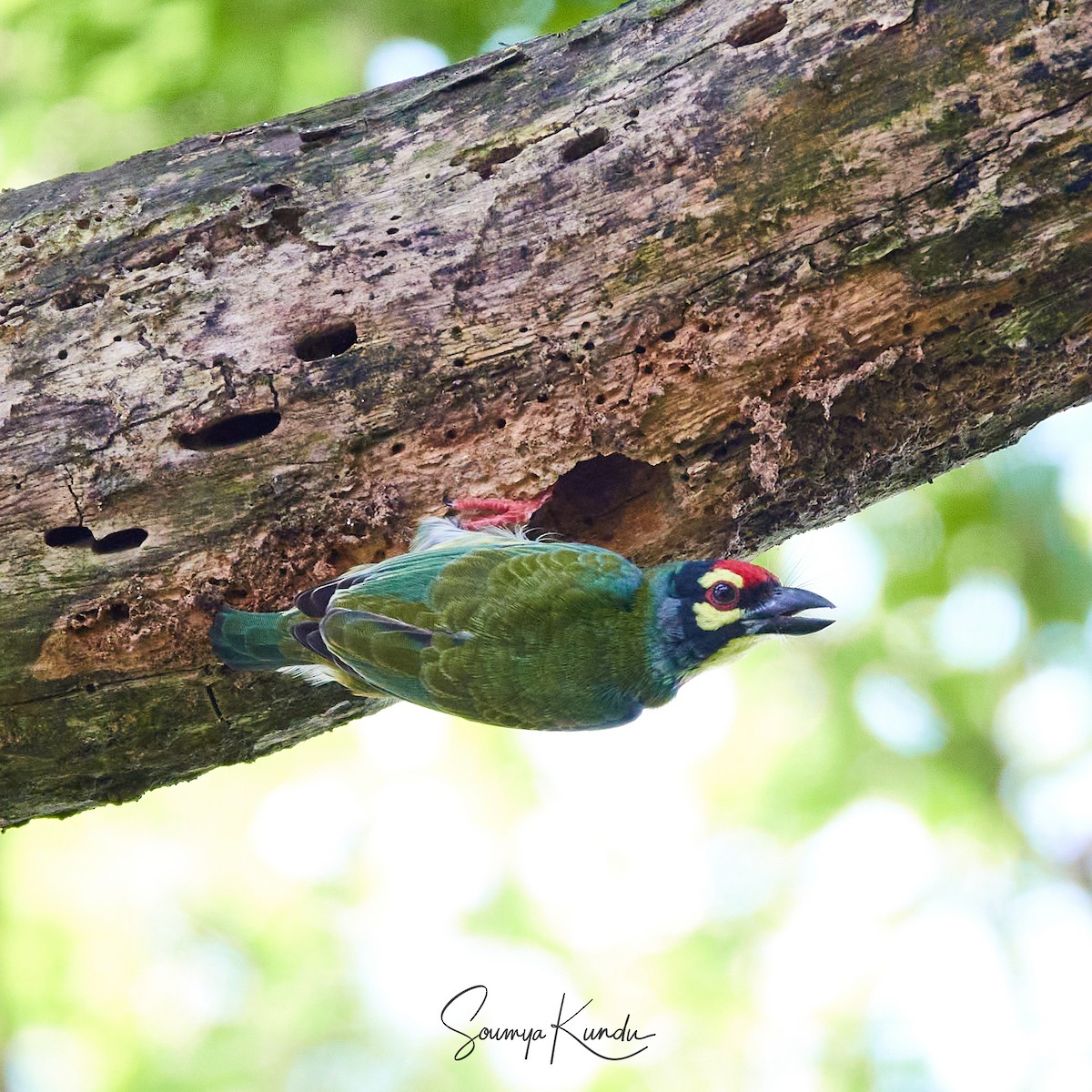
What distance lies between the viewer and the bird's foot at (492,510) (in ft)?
11.7

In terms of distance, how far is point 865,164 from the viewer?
128 inches

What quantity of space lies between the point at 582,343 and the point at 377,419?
727 mm

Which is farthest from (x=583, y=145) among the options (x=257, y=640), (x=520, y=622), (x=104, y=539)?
(x=104, y=539)

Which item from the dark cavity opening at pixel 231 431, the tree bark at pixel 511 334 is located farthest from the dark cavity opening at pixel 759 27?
the dark cavity opening at pixel 231 431

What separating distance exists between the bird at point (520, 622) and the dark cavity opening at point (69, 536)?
510 millimetres

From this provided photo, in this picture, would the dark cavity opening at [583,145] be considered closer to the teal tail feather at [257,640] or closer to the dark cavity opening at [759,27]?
the dark cavity opening at [759,27]

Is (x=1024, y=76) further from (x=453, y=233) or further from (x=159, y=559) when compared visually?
(x=159, y=559)

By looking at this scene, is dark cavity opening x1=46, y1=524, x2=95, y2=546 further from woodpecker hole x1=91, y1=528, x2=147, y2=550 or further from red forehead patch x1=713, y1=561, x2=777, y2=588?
red forehead patch x1=713, y1=561, x2=777, y2=588

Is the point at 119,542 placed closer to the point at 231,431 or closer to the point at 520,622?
the point at 231,431

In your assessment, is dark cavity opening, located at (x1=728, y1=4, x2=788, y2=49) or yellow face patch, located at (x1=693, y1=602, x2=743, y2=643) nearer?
dark cavity opening, located at (x1=728, y1=4, x2=788, y2=49)

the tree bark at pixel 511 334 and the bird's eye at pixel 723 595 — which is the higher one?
the tree bark at pixel 511 334

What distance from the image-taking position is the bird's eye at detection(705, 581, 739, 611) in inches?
137

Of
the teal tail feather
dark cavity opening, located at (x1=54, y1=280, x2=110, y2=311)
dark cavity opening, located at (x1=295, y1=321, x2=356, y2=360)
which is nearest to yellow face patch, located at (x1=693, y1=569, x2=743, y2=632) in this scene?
the teal tail feather

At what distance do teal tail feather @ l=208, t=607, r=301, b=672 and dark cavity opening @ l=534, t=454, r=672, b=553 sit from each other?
1016 millimetres
